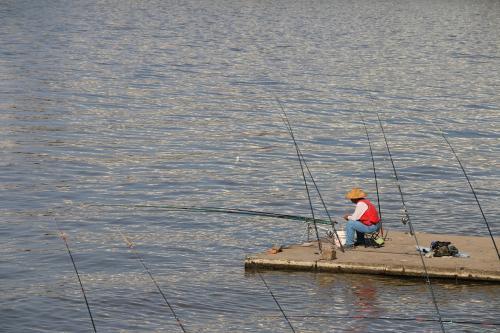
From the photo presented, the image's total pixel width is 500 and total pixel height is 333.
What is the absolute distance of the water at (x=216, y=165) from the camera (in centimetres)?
1572

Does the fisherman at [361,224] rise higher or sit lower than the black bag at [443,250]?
higher

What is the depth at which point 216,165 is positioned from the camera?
89.8 feet

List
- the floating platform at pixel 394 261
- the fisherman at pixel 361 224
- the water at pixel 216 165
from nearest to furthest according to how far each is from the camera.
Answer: the water at pixel 216 165, the floating platform at pixel 394 261, the fisherman at pixel 361 224

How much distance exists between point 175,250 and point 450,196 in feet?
24.0

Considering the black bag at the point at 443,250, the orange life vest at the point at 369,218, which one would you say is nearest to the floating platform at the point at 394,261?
the black bag at the point at 443,250

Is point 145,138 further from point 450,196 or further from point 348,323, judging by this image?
point 348,323

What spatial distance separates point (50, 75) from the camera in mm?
43969

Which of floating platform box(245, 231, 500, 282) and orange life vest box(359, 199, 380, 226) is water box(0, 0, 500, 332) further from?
orange life vest box(359, 199, 380, 226)

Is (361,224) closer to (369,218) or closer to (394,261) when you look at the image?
(369,218)

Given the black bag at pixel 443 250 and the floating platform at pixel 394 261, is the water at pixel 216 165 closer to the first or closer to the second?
the floating platform at pixel 394 261

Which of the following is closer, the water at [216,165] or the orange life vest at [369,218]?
the water at [216,165]

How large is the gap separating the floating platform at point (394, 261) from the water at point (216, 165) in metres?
0.16

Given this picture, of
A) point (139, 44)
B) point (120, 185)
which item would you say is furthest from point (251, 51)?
point (120, 185)

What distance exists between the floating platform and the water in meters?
0.16
